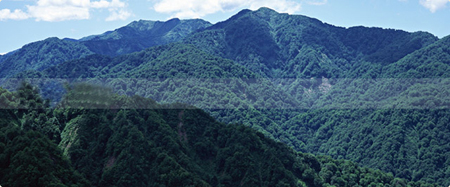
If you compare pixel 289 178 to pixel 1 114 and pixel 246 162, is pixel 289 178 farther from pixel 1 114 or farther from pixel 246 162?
pixel 1 114

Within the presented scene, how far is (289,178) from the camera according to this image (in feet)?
319

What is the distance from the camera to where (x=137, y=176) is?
85562 mm

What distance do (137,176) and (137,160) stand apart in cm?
303

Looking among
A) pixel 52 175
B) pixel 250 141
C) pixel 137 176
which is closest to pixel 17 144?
pixel 52 175

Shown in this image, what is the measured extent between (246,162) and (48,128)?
38116mm

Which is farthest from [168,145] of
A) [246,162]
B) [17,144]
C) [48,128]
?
[17,144]

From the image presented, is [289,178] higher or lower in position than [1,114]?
lower

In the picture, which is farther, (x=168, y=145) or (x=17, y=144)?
(x=168, y=145)

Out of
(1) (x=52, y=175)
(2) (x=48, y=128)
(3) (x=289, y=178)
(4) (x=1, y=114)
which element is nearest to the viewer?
(1) (x=52, y=175)

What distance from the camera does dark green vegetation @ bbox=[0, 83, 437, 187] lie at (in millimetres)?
76356

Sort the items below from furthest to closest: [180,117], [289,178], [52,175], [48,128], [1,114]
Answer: [180,117] → [289,178] → [48,128] → [1,114] → [52,175]

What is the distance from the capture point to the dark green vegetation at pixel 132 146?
76356 millimetres

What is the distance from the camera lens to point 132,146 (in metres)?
88.2

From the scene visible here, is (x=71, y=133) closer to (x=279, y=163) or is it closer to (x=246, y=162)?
(x=246, y=162)
